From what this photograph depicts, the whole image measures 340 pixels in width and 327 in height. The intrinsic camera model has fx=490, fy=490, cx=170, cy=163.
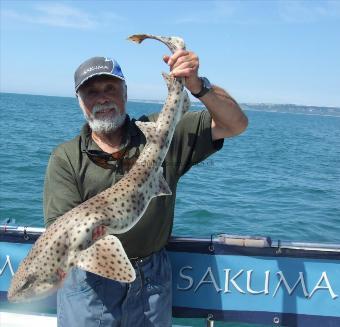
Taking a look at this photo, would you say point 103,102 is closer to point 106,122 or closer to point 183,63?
point 106,122

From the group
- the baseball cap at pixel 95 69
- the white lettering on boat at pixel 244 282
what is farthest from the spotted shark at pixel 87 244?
the white lettering on boat at pixel 244 282

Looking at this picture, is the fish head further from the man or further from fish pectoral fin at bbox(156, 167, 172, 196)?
fish pectoral fin at bbox(156, 167, 172, 196)

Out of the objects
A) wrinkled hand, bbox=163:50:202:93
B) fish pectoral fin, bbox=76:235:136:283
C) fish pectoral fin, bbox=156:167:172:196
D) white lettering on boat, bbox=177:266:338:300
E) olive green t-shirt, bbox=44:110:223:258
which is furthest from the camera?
white lettering on boat, bbox=177:266:338:300

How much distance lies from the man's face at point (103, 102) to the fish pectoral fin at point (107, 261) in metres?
1.14

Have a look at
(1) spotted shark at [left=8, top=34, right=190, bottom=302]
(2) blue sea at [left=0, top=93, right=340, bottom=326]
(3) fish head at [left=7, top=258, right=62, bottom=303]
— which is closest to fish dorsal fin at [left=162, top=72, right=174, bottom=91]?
(1) spotted shark at [left=8, top=34, right=190, bottom=302]

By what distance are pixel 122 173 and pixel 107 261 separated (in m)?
1.02

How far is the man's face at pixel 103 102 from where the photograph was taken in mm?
3777

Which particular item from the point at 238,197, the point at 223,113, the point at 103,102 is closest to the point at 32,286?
the point at 103,102

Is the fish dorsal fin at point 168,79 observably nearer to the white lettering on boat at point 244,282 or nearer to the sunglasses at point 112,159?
the sunglasses at point 112,159

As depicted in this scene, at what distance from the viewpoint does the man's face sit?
12.4ft

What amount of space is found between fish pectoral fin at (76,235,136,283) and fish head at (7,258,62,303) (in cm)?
19

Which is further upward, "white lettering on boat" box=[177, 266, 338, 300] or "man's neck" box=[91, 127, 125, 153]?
"man's neck" box=[91, 127, 125, 153]

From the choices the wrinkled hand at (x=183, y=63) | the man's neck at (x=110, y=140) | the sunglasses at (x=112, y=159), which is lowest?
the sunglasses at (x=112, y=159)

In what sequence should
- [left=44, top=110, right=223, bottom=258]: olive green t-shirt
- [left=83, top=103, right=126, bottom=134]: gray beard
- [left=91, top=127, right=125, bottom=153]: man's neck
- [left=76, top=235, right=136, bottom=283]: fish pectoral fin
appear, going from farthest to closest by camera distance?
[left=91, top=127, right=125, bottom=153]: man's neck → [left=83, top=103, right=126, bottom=134]: gray beard → [left=44, top=110, right=223, bottom=258]: olive green t-shirt → [left=76, top=235, right=136, bottom=283]: fish pectoral fin
